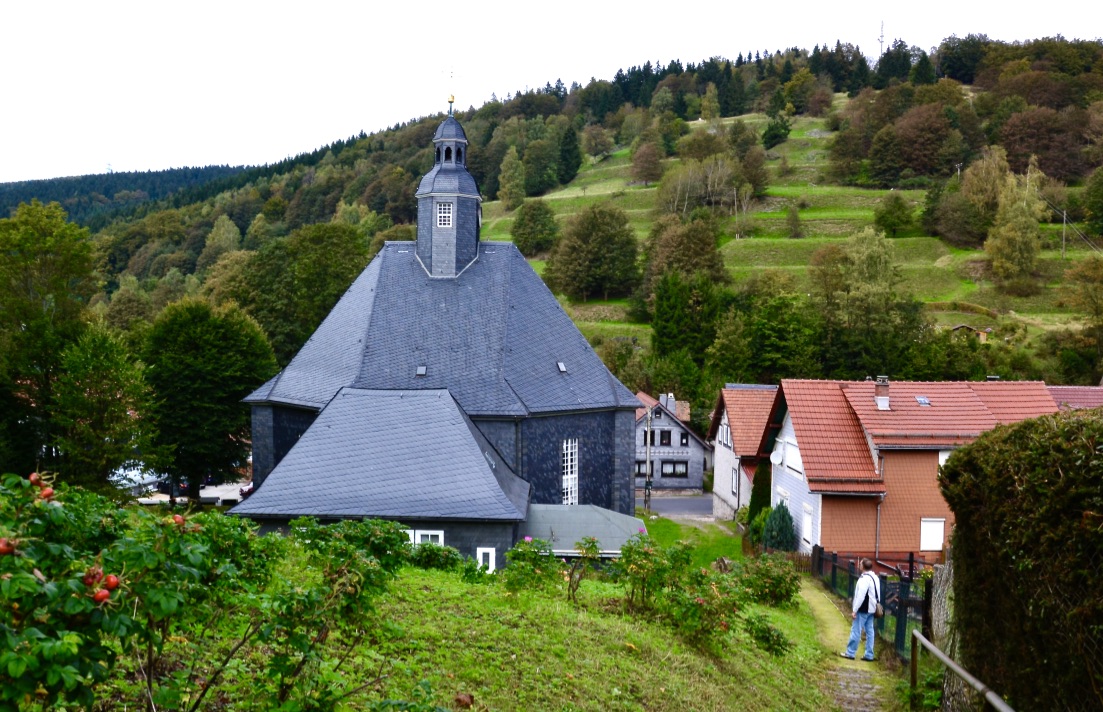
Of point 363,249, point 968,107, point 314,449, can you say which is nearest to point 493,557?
point 314,449

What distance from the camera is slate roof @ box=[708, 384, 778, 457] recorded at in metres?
37.8

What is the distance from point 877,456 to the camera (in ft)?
86.7

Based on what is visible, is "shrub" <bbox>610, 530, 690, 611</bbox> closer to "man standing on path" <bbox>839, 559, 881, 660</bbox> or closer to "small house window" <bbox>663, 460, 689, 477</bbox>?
"man standing on path" <bbox>839, 559, 881, 660</bbox>

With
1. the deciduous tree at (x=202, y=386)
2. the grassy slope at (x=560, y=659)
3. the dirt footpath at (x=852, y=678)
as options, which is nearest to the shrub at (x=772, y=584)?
the dirt footpath at (x=852, y=678)

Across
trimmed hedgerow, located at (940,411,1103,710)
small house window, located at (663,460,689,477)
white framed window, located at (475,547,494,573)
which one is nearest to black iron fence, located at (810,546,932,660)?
trimmed hedgerow, located at (940,411,1103,710)

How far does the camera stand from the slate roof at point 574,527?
2322 centimetres

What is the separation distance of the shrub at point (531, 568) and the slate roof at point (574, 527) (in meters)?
10.1

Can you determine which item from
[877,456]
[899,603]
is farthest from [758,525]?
[899,603]

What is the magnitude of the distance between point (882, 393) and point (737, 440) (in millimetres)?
10590

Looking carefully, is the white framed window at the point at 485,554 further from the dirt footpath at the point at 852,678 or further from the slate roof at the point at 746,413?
the slate roof at the point at 746,413

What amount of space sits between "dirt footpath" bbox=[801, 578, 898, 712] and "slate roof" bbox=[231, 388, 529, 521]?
795cm

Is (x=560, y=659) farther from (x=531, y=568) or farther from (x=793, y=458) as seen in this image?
(x=793, y=458)

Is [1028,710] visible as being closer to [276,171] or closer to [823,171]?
[823,171]

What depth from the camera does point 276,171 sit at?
14125 centimetres
